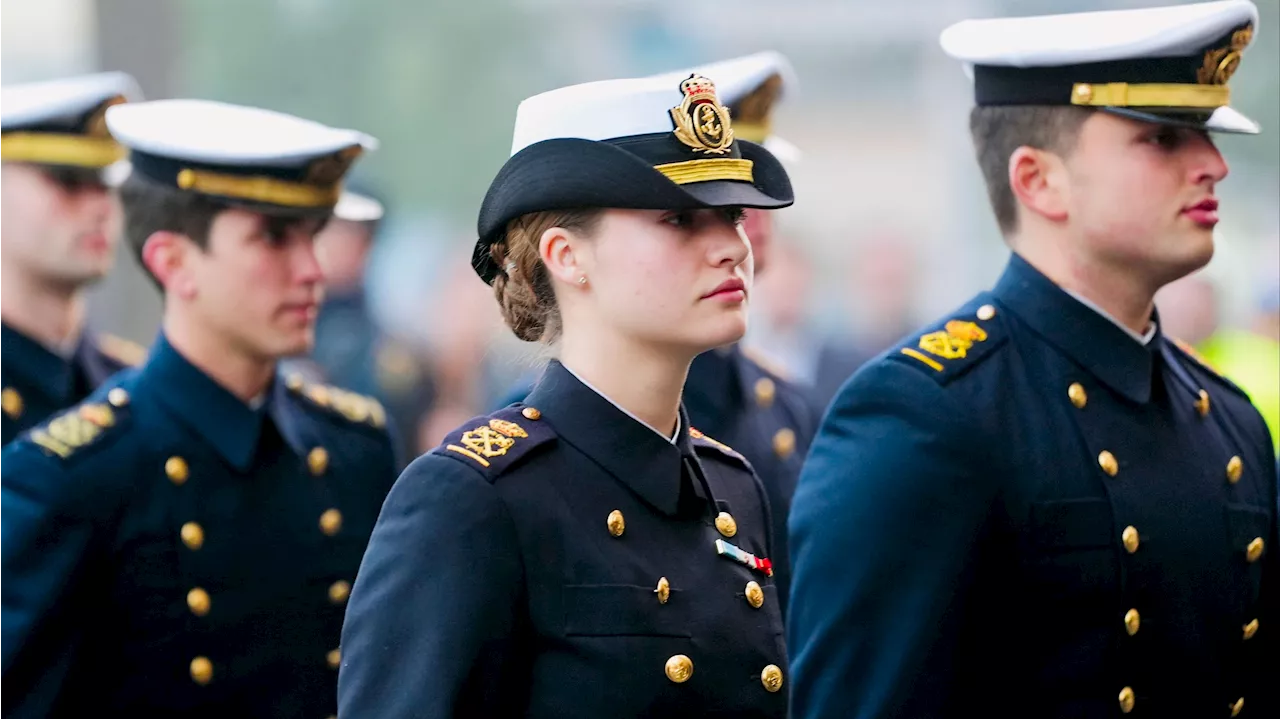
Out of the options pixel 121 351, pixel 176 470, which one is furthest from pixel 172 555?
pixel 121 351

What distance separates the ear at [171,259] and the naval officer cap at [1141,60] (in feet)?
6.87

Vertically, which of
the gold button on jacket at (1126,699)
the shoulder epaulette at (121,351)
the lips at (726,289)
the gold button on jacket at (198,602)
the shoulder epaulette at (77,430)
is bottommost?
the gold button on jacket at (198,602)

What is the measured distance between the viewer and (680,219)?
315cm

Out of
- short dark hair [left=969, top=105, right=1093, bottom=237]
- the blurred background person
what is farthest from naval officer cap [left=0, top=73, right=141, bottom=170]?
short dark hair [left=969, top=105, right=1093, bottom=237]

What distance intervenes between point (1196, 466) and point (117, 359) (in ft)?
12.7

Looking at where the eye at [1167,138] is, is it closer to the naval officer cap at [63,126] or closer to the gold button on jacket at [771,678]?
the gold button on jacket at [771,678]

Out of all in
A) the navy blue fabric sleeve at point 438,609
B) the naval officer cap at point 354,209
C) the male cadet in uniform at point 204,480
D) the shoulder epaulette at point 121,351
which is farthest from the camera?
the shoulder epaulette at point 121,351

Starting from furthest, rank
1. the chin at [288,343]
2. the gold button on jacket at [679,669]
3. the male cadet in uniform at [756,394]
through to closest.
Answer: the male cadet in uniform at [756,394] → the chin at [288,343] → the gold button on jacket at [679,669]

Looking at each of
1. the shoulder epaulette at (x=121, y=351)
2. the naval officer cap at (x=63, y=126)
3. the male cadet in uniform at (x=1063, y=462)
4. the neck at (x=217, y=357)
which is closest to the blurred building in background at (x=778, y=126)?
the shoulder epaulette at (x=121, y=351)

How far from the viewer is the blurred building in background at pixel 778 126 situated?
1021 cm

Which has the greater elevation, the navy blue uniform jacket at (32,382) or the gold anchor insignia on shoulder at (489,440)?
the gold anchor insignia on shoulder at (489,440)

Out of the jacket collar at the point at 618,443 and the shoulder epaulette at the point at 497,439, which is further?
the jacket collar at the point at 618,443

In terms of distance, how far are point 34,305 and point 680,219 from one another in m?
3.71

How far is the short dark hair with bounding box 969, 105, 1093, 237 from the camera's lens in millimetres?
4078
